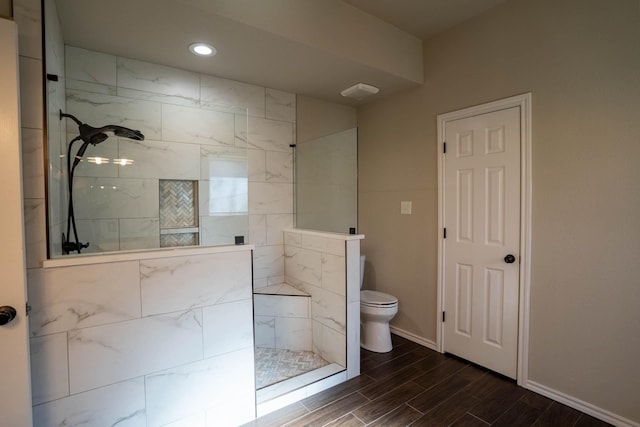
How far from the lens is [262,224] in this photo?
10.2ft

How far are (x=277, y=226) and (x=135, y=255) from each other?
1.69 m

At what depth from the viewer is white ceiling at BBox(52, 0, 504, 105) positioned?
182 centimetres

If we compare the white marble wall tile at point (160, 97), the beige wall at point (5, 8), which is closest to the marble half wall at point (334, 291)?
the white marble wall tile at point (160, 97)

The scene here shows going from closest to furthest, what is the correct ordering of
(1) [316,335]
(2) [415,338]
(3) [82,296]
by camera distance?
(3) [82,296], (1) [316,335], (2) [415,338]

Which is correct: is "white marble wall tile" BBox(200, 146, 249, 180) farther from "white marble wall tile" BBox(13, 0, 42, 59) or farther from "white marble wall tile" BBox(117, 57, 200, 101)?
"white marble wall tile" BBox(13, 0, 42, 59)

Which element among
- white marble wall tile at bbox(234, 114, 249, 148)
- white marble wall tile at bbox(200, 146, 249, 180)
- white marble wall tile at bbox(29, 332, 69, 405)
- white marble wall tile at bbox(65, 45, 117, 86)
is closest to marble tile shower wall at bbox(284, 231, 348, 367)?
white marble wall tile at bbox(200, 146, 249, 180)

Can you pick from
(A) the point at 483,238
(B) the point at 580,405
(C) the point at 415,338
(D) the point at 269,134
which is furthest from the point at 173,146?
(B) the point at 580,405

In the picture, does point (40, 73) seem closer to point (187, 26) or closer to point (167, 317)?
point (187, 26)

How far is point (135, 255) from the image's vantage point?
1.58 metres

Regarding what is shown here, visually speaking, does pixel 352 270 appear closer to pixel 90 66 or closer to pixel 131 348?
pixel 131 348

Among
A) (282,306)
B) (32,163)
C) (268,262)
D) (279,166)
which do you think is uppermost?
(279,166)

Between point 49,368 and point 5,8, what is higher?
point 5,8

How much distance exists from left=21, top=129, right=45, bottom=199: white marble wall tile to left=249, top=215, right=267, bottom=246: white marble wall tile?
178cm

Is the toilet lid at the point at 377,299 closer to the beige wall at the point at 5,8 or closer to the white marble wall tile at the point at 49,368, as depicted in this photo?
the white marble wall tile at the point at 49,368
